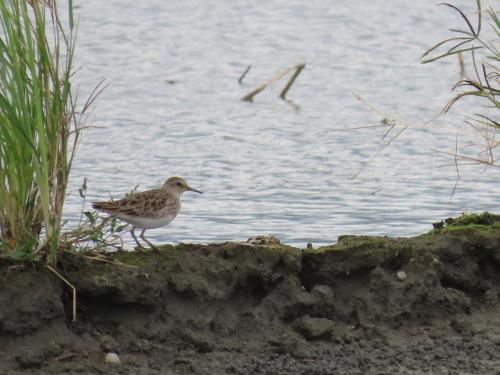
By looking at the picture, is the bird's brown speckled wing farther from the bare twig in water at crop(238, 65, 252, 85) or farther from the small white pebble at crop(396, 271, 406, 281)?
the bare twig in water at crop(238, 65, 252, 85)

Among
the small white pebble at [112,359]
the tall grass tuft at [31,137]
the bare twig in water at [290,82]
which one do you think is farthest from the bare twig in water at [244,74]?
the small white pebble at [112,359]

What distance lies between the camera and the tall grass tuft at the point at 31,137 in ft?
21.6

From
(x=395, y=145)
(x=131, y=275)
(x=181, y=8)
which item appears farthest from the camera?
(x=181, y=8)

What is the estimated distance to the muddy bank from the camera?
21.8 feet

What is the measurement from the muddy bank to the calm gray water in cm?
171

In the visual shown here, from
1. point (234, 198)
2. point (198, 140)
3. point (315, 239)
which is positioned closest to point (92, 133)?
point (198, 140)

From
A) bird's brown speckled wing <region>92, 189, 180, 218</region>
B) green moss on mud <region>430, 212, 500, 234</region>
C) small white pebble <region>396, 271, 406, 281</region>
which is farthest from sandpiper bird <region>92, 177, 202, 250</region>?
green moss on mud <region>430, 212, 500, 234</region>

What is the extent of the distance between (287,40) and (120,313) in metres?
14.5

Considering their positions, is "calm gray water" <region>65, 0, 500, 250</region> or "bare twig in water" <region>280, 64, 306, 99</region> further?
"bare twig in water" <region>280, 64, 306, 99</region>

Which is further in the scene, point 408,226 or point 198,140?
point 198,140

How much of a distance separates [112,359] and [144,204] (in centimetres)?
125

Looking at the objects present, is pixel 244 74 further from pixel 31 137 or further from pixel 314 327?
pixel 31 137

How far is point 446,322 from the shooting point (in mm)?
7547

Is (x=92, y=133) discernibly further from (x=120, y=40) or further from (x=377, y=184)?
(x=120, y=40)
